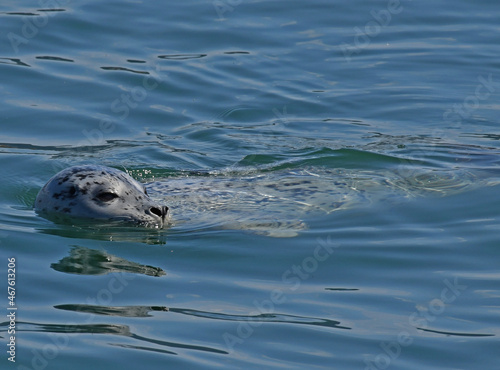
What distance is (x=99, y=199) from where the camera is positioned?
8.44 metres

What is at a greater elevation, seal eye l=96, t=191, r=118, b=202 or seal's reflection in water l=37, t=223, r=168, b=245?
seal eye l=96, t=191, r=118, b=202

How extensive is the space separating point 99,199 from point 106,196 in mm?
68

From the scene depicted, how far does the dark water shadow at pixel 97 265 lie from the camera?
7105mm

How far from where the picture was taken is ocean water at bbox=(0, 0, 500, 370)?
19.6 ft

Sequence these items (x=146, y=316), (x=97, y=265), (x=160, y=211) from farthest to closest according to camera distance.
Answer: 1. (x=160, y=211)
2. (x=97, y=265)
3. (x=146, y=316)

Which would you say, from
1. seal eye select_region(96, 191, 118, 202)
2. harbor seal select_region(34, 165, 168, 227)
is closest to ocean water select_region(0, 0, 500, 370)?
harbor seal select_region(34, 165, 168, 227)

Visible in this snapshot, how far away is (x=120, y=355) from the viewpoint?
18.2 ft

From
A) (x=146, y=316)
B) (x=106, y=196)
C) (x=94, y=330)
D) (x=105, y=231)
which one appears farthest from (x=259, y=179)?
(x=94, y=330)

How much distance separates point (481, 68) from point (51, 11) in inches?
285

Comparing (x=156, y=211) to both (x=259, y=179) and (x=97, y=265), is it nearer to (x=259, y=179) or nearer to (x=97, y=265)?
(x=97, y=265)

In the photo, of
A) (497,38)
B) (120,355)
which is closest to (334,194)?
(120,355)

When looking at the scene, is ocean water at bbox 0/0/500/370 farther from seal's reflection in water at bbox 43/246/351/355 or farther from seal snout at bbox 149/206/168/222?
seal snout at bbox 149/206/168/222

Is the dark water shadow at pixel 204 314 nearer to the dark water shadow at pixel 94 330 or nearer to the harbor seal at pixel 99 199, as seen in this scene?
the dark water shadow at pixel 94 330

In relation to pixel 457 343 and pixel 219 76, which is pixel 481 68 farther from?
pixel 457 343
